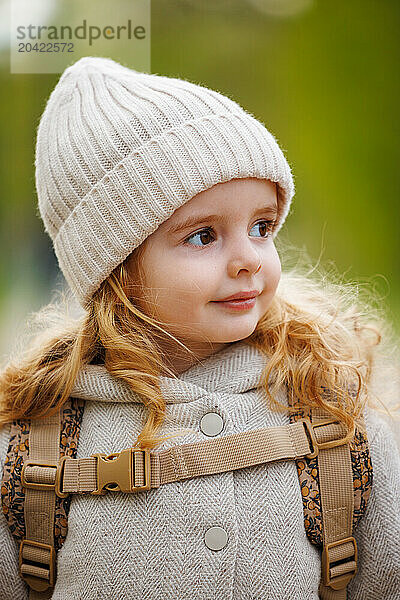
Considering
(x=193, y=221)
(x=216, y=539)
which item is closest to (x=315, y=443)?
(x=216, y=539)

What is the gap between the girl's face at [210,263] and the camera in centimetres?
114

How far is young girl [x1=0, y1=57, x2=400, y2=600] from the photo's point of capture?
1116mm

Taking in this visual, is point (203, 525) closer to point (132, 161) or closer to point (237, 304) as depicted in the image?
point (237, 304)

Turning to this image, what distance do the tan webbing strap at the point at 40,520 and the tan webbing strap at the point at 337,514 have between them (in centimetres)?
47

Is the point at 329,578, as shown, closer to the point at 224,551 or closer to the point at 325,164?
the point at 224,551

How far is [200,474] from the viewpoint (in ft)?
3.69

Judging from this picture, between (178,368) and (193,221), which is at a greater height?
(193,221)

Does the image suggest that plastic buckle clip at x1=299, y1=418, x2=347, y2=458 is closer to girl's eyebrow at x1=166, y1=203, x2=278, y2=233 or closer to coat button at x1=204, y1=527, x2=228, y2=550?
coat button at x1=204, y1=527, x2=228, y2=550

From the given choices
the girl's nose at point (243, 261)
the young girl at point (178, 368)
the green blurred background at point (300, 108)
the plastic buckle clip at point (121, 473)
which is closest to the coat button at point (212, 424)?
the young girl at point (178, 368)

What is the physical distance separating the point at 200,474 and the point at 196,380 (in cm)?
19

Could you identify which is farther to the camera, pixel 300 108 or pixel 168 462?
pixel 300 108

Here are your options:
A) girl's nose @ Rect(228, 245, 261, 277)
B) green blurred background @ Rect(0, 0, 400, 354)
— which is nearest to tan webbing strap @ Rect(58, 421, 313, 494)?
girl's nose @ Rect(228, 245, 261, 277)

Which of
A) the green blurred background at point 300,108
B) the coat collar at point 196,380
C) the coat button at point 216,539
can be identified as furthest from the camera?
the green blurred background at point 300,108

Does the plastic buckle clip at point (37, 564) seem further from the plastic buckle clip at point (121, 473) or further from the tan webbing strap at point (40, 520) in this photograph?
Answer: the plastic buckle clip at point (121, 473)
